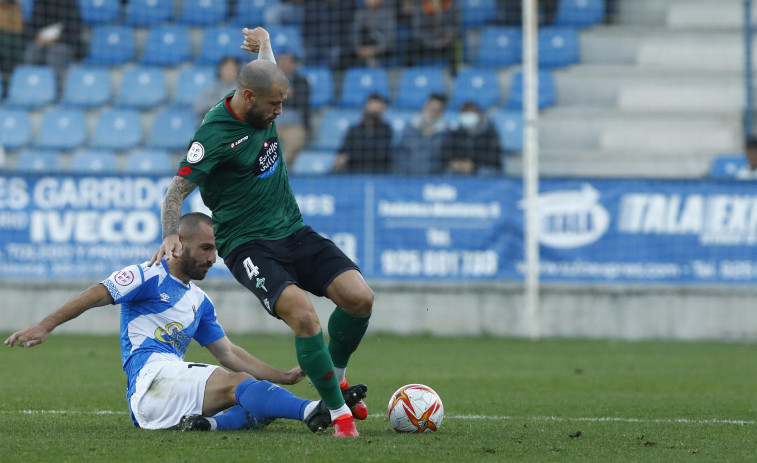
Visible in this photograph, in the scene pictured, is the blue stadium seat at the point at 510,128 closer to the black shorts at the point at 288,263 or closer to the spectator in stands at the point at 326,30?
the spectator in stands at the point at 326,30

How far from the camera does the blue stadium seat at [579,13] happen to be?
63.4 ft

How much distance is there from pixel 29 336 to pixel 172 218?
93cm

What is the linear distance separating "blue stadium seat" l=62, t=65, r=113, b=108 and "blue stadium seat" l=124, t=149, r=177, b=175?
63.1 inches

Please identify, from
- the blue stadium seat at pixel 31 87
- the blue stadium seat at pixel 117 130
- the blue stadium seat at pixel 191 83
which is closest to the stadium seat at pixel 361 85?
the blue stadium seat at pixel 191 83

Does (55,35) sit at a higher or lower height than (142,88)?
higher

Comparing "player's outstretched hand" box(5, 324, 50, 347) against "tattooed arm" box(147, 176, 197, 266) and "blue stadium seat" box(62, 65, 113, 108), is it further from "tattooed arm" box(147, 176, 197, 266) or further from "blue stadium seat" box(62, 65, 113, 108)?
"blue stadium seat" box(62, 65, 113, 108)

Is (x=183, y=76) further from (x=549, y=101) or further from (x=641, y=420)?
(x=641, y=420)

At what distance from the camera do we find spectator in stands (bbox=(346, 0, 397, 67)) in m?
18.0

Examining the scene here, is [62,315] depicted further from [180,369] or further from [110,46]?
[110,46]

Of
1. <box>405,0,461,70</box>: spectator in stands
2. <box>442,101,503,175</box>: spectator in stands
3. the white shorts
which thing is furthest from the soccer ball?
<box>405,0,461,70</box>: spectator in stands

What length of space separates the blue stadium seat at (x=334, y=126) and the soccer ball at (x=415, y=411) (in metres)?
10.7

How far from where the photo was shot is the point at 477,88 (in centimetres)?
1811

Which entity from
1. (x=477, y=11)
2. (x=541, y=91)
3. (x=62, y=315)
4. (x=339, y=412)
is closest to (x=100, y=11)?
(x=477, y=11)

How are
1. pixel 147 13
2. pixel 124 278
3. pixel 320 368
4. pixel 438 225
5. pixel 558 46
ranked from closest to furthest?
pixel 320 368
pixel 124 278
pixel 438 225
pixel 147 13
pixel 558 46
